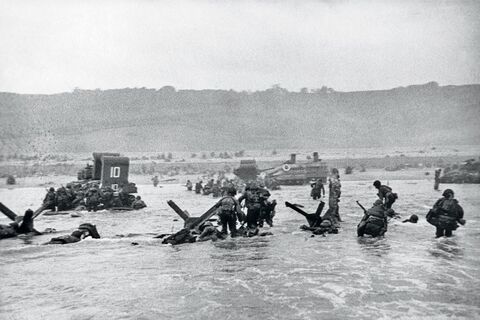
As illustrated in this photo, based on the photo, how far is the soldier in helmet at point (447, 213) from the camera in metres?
10.8

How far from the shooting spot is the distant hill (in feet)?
256

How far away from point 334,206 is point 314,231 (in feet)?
7.35

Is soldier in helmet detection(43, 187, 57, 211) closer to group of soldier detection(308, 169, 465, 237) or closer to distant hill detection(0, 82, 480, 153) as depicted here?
group of soldier detection(308, 169, 465, 237)

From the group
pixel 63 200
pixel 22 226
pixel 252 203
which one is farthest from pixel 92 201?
pixel 252 203

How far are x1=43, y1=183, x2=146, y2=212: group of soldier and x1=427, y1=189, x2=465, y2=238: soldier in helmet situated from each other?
536 inches

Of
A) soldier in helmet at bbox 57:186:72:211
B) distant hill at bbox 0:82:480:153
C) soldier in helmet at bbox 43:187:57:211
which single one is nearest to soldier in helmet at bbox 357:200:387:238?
soldier in helmet at bbox 43:187:57:211

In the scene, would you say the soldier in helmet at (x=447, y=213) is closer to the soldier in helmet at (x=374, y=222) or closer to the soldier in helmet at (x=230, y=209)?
the soldier in helmet at (x=374, y=222)

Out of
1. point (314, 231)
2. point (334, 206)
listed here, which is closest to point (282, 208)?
point (334, 206)

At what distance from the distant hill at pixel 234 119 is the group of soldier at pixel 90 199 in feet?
169

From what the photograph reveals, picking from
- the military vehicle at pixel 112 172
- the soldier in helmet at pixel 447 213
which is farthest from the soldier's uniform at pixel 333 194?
the military vehicle at pixel 112 172

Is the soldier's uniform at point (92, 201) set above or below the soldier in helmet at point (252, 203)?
below

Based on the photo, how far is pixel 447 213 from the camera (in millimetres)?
10938

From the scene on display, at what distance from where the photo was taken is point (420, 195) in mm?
23375

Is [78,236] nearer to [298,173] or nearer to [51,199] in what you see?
[51,199]
